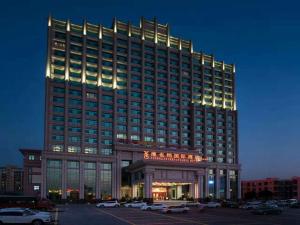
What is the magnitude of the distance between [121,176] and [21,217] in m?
86.7

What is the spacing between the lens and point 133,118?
12650 cm

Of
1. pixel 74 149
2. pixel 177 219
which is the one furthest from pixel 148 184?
pixel 177 219

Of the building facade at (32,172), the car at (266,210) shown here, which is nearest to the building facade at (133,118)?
the building facade at (32,172)

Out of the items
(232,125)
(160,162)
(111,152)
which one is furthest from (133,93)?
(232,125)

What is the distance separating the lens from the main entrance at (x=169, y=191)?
11756cm

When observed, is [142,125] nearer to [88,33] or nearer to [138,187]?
[138,187]

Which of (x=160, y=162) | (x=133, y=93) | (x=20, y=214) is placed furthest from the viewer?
(x=133, y=93)

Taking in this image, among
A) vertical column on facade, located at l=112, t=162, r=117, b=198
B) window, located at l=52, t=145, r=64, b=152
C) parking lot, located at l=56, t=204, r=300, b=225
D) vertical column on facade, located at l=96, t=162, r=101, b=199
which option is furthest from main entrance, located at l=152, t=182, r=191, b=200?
Result: parking lot, located at l=56, t=204, r=300, b=225

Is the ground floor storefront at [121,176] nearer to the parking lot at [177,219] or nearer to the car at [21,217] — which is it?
the parking lot at [177,219]

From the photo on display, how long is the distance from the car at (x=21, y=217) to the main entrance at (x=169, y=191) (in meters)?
83.1

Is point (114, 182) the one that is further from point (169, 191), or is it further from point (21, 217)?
point (21, 217)

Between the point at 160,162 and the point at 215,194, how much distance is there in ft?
151

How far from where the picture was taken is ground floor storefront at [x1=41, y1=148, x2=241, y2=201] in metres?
107

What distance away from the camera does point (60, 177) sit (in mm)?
111938
